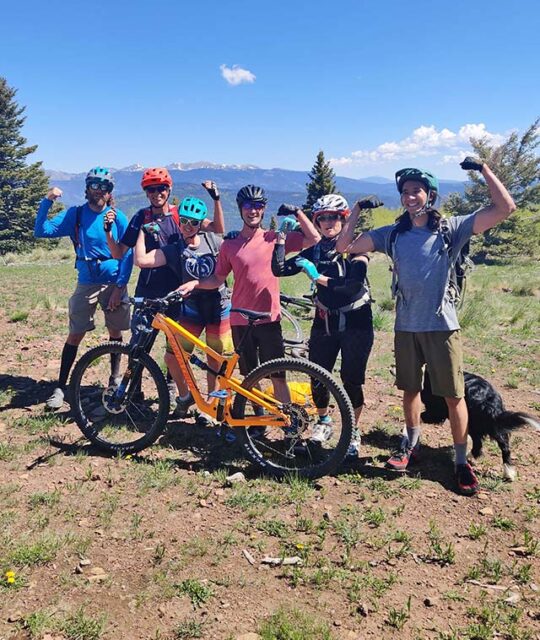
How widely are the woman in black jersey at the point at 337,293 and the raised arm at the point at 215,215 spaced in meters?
1.11

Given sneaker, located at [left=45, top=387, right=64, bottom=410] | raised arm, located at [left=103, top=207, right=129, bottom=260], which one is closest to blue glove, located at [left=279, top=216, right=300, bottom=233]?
raised arm, located at [left=103, top=207, right=129, bottom=260]

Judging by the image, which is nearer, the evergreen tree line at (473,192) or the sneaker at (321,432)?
the sneaker at (321,432)

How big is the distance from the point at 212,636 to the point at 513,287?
16024 millimetres

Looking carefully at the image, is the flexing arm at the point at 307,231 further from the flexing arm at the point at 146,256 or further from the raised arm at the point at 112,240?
the raised arm at the point at 112,240

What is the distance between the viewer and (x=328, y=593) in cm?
308

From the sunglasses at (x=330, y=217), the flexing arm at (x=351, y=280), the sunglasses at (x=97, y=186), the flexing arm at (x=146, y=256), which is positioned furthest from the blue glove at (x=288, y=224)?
the sunglasses at (x=97, y=186)

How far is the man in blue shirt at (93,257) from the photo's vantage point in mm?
5645

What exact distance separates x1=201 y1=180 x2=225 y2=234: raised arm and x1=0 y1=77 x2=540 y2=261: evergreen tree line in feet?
122

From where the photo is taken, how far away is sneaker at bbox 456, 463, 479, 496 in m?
4.16

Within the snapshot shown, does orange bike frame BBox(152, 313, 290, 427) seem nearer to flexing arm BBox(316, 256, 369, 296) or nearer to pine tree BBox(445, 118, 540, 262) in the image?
flexing arm BBox(316, 256, 369, 296)

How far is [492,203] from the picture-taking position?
3770 millimetres

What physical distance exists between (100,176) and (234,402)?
125 inches

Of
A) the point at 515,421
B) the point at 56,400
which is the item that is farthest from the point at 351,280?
the point at 56,400

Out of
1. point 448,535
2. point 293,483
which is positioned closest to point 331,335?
point 293,483
